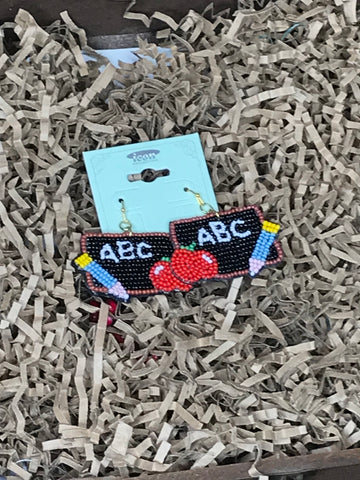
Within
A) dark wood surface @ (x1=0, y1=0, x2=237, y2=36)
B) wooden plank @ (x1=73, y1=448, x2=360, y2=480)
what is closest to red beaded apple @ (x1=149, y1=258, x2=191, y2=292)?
wooden plank @ (x1=73, y1=448, x2=360, y2=480)

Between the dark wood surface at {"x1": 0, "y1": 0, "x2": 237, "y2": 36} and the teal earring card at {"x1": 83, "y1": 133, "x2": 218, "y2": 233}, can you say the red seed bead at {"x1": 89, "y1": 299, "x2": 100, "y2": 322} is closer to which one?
the teal earring card at {"x1": 83, "y1": 133, "x2": 218, "y2": 233}

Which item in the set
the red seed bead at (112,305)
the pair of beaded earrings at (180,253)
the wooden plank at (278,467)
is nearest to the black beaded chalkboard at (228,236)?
the pair of beaded earrings at (180,253)

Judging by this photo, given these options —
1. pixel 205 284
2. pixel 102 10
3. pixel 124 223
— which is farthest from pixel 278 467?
pixel 102 10

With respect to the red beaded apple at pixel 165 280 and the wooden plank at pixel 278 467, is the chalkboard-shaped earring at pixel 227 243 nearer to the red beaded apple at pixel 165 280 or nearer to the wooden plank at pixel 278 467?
the red beaded apple at pixel 165 280

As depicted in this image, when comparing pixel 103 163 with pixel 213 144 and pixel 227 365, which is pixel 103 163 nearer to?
pixel 213 144

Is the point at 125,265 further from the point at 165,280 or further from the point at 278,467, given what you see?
the point at 278,467
